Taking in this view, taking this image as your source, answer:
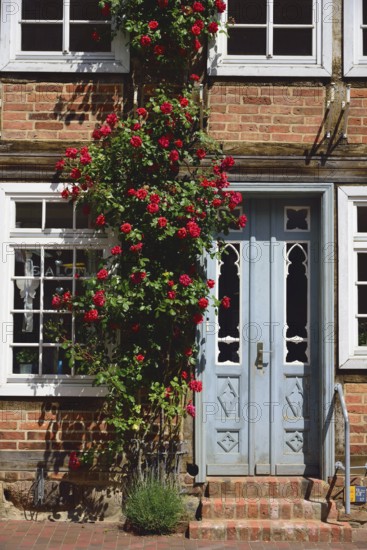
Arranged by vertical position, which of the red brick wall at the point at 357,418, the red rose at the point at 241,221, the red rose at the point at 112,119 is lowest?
the red brick wall at the point at 357,418

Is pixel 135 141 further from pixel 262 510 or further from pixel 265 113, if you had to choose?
pixel 262 510

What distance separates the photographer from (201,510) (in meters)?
7.72

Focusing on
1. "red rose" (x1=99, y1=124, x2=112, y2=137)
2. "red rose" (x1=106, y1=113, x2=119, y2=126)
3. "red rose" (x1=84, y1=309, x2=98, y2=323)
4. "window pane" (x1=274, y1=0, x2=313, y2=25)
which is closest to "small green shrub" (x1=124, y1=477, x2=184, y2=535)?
"red rose" (x1=84, y1=309, x2=98, y2=323)

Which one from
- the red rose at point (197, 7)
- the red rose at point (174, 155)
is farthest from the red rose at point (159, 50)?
the red rose at point (174, 155)

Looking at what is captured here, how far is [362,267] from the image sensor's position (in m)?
8.12

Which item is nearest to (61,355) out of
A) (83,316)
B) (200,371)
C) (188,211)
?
(83,316)

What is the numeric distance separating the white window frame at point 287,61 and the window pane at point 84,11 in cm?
113

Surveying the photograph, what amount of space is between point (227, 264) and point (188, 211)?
35.5 inches

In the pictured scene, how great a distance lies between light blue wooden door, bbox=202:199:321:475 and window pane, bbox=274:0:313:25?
1.70 m

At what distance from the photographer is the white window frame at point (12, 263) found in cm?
795

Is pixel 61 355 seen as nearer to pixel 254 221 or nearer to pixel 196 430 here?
pixel 196 430

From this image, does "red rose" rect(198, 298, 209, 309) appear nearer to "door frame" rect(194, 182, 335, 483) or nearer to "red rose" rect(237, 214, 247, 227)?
"door frame" rect(194, 182, 335, 483)

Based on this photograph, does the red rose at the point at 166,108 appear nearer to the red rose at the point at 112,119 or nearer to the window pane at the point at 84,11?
the red rose at the point at 112,119

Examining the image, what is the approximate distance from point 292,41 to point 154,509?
176 inches
